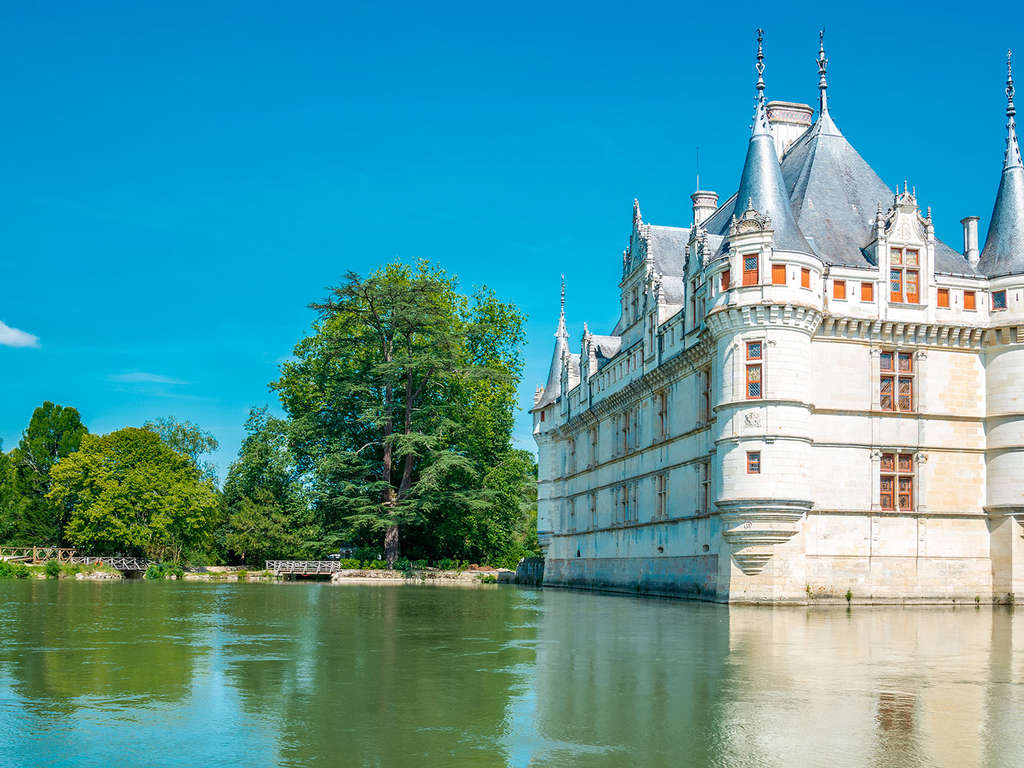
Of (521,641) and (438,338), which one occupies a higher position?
(438,338)

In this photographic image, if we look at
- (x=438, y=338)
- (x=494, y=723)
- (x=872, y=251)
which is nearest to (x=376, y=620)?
(x=494, y=723)

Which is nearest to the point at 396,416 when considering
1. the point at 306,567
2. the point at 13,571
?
the point at 306,567

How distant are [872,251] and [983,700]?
23690 millimetres

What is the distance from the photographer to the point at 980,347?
105 ft

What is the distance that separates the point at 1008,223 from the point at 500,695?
2929 cm

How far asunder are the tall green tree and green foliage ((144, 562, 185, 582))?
794 centimetres

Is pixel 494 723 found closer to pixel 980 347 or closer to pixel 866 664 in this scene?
pixel 866 664

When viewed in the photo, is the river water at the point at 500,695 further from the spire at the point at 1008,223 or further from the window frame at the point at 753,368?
the spire at the point at 1008,223

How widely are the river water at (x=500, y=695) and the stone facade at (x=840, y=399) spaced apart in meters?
9.61

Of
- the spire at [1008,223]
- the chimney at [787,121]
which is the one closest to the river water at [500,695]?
the spire at [1008,223]

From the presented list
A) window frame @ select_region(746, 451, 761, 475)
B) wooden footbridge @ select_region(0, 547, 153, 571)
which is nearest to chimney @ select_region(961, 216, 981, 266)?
window frame @ select_region(746, 451, 761, 475)

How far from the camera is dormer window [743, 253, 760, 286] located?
1155 inches

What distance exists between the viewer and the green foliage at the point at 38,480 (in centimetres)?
6856

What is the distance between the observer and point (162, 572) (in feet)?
172
